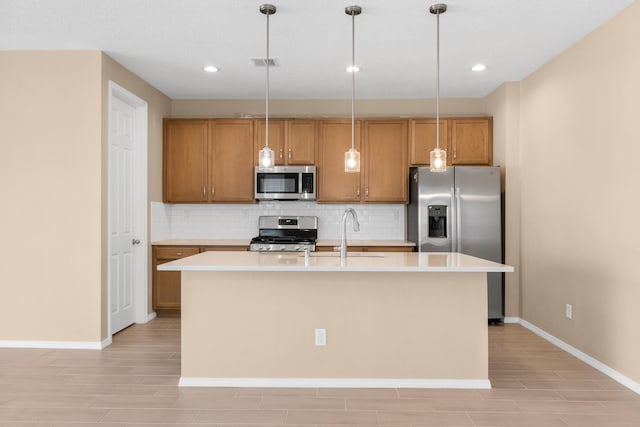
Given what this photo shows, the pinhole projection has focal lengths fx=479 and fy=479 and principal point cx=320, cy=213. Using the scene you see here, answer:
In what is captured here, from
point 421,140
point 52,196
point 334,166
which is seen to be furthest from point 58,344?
point 421,140

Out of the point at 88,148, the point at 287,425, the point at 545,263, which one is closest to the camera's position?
the point at 287,425

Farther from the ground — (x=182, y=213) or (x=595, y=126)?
(x=595, y=126)

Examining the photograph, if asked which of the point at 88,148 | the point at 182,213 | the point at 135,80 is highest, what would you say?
the point at 135,80

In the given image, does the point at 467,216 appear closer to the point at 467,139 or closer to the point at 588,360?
the point at 467,139

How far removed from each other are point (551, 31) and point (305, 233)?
3.35 m

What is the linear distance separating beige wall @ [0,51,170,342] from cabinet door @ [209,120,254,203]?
164 cm

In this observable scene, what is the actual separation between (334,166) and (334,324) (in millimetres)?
2694

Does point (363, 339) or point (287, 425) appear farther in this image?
point (363, 339)

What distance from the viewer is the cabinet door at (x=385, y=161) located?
5539mm

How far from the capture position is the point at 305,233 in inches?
231

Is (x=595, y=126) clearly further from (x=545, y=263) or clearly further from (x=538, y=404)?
(x=538, y=404)

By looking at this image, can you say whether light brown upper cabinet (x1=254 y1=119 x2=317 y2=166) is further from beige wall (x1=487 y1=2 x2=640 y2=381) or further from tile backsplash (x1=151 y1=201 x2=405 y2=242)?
beige wall (x1=487 y1=2 x2=640 y2=381)

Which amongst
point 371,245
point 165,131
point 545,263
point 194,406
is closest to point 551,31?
point 545,263

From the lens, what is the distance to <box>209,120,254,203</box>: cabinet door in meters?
5.62
